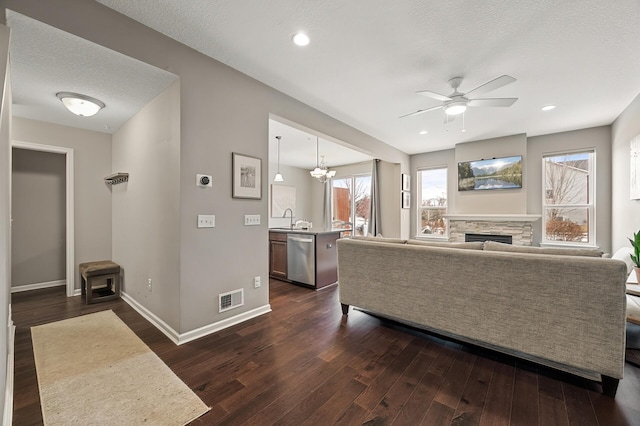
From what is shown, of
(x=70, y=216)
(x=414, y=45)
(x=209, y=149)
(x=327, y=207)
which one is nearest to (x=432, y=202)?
(x=327, y=207)

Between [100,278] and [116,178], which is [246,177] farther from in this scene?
[100,278]

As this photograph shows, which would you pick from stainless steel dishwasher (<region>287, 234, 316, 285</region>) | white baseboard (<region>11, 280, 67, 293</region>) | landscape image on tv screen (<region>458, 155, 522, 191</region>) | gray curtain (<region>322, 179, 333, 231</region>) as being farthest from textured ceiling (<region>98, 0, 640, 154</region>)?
gray curtain (<region>322, 179, 333, 231</region>)

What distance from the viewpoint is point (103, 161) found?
4062mm

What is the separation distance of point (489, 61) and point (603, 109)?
2694 mm

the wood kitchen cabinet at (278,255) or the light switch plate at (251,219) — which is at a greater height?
the light switch plate at (251,219)

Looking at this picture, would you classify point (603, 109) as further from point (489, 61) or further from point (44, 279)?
point (44, 279)

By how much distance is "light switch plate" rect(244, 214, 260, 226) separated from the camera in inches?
115

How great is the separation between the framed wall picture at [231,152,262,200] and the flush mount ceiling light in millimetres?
1676

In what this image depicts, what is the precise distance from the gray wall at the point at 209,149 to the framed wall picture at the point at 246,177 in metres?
0.06

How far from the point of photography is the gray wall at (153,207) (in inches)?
97.8

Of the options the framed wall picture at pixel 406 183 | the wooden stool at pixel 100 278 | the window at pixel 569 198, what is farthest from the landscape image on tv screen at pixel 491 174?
the wooden stool at pixel 100 278

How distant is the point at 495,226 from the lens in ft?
16.9

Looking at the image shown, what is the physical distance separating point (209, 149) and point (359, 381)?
2.42 meters

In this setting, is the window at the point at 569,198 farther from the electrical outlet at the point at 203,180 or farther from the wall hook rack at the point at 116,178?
the wall hook rack at the point at 116,178
